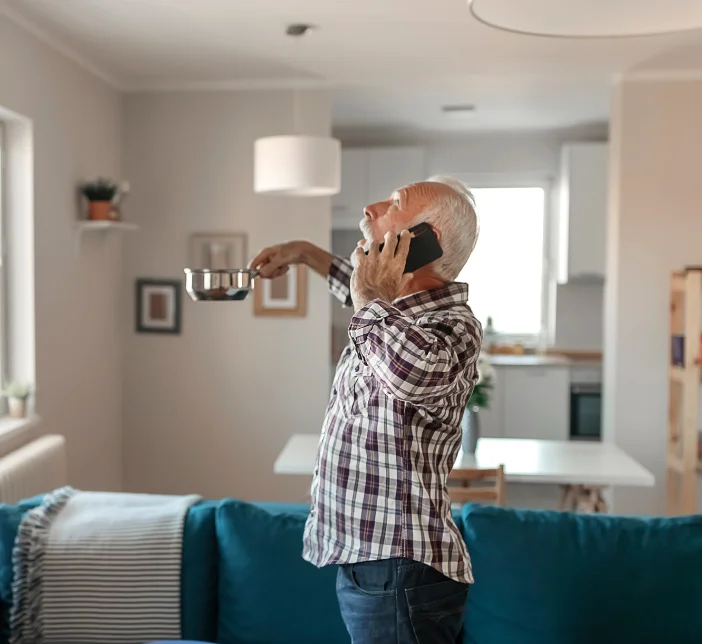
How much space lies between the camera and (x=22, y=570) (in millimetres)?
1967

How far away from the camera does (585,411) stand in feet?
17.0

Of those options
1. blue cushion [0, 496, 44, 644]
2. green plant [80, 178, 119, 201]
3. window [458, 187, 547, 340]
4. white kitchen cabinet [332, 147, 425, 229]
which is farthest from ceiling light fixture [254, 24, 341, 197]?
window [458, 187, 547, 340]

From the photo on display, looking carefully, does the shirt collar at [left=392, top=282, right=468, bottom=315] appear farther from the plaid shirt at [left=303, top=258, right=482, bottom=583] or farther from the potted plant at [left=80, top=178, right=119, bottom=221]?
the potted plant at [left=80, top=178, right=119, bottom=221]

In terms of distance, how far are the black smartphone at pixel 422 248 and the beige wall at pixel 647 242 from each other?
2.90 meters

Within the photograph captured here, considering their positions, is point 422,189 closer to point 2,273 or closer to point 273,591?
point 273,591

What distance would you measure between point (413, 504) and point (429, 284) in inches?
15.5

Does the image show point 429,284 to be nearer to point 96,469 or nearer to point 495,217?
point 96,469

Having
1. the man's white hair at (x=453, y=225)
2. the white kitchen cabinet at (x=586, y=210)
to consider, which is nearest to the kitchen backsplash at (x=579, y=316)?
the white kitchen cabinet at (x=586, y=210)

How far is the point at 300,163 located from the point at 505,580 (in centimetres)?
189

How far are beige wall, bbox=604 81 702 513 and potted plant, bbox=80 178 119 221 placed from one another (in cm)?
261

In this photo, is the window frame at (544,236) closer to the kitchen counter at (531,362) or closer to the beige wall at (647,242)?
the kitchen counter at (531,362)

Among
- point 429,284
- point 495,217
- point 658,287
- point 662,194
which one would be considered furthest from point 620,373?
point 429,284

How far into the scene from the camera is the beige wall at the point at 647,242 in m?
3.89

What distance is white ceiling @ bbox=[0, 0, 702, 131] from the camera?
9.80ft
